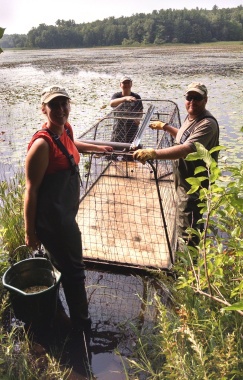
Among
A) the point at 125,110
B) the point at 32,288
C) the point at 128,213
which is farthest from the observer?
the point at 125,110

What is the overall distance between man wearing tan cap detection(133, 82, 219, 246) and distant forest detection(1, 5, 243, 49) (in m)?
74.3

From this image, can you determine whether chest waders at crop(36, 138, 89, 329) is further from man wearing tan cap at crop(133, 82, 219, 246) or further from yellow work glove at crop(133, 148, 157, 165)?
man wearing tan cap at crop(133, 82, 219, 246)

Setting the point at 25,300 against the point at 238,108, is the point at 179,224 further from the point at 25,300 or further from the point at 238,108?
the point at 238,108

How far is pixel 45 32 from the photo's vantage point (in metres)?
81.0

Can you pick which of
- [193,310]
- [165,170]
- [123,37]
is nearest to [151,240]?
[193,310]

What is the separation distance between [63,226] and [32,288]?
0.90m

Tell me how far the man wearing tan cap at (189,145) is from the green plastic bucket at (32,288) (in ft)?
3.96

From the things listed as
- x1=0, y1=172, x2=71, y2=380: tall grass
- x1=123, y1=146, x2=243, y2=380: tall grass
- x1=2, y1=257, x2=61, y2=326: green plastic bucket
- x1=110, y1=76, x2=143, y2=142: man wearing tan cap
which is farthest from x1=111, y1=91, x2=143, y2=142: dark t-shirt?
x1=123, y1=146, x2=243, y2=380: tall grass

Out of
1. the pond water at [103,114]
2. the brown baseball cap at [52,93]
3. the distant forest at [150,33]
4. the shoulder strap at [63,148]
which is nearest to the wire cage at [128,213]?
the pond water at [103,114]

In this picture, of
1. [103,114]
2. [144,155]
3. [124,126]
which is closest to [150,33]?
[103,114]

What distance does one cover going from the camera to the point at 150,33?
76.7 metres

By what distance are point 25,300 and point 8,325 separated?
0.56 m

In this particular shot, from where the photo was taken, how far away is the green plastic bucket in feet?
8.64

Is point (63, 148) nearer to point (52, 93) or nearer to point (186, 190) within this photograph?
point (52, 93)
